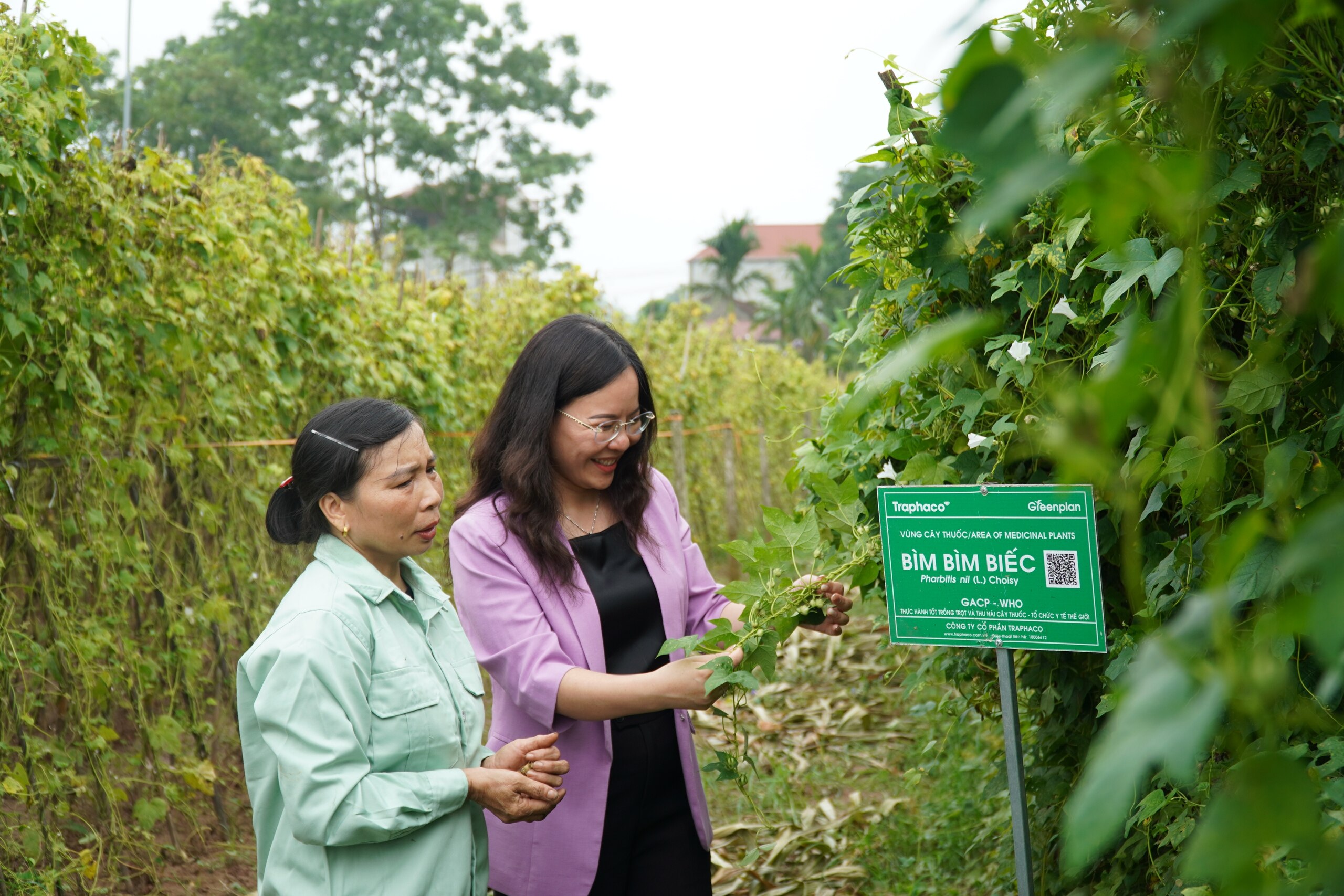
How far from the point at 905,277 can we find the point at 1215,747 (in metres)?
1.23

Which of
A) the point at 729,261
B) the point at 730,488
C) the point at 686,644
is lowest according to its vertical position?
the point at 730,488

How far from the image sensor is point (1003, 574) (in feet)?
7.28

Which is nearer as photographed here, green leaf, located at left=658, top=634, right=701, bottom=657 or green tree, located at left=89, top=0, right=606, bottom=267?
green leaf, located at left=658, top=634, right=701, bottom=657

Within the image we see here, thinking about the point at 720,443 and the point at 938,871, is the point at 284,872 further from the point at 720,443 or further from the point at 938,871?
the point at 720,443

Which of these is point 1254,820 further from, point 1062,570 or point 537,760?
point 537,760

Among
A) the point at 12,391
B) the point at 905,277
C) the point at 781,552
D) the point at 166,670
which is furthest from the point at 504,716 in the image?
the point at 166,670

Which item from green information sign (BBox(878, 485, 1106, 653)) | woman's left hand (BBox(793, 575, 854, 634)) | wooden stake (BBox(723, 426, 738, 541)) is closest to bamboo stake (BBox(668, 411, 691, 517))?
wooden stake (BBox(723, 426, 738, 541))

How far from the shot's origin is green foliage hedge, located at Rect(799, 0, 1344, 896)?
0.39 meters

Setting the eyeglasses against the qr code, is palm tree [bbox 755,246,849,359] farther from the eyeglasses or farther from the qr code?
the qr code

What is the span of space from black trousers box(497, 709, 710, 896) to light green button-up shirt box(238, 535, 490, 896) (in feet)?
0.97

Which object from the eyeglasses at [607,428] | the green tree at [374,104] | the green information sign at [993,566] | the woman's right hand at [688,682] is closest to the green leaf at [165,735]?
the eyeglasses at [607,428]

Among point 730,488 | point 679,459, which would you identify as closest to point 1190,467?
point 679,459

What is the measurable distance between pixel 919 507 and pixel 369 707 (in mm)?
1169

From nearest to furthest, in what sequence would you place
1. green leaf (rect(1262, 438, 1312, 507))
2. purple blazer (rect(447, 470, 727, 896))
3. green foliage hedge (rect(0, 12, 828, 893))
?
1. green leaf (rect(1262, 438, 1312, 507))
2. purple blazer (rect(447, 470, 727, 896))
3. green foliage hedge (rect(0, 12, 828, 893))
